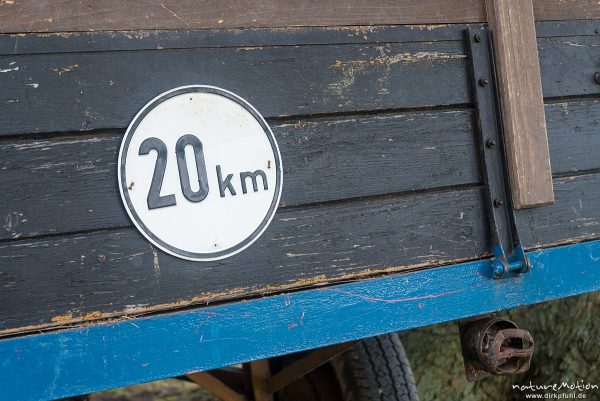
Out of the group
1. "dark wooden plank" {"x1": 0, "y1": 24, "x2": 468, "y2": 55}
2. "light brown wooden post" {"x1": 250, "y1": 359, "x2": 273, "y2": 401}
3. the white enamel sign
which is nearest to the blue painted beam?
the white enamel sign

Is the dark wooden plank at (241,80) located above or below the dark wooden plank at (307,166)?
above

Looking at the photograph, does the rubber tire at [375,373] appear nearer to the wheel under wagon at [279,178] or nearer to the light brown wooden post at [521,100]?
the wheel under wagon at [279,178]

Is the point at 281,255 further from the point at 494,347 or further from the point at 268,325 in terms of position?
the point at 494,347

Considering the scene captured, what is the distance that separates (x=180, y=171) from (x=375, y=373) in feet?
4.19

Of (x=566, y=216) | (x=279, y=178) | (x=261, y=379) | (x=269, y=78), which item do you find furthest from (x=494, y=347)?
(x=261, y=379)

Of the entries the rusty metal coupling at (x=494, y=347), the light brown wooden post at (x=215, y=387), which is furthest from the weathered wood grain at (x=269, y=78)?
the light brown wooden post at (x=215, y=387)

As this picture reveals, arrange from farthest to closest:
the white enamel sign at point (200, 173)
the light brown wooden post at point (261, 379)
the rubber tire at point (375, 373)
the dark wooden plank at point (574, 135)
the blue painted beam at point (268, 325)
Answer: the light brown wooden post at point (261, 379), the rubber tire at point (375, 373), the dark wooden plank at point (574, 135), the white enamel sign at point (200, 173), the blue painted beam at point (268, 325)

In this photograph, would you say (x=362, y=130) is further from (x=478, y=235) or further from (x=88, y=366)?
(x=88, y=366)

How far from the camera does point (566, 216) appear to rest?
8.04 ft

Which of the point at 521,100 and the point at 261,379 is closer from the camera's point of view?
the point at 521,100

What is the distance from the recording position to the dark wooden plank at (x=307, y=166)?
1832mm

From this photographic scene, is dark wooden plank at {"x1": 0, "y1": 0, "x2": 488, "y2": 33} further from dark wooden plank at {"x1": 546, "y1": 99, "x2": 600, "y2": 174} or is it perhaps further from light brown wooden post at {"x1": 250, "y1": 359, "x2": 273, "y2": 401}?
light brown wooden post at {"x1": 250, "y1": 359, "x2": 273, "y2": 401}

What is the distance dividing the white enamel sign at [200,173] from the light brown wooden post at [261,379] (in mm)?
1278

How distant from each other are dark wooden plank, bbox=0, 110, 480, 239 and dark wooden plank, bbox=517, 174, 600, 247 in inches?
9.4
